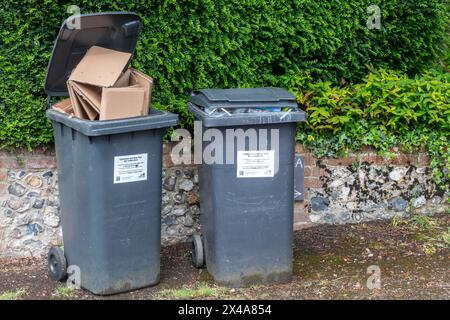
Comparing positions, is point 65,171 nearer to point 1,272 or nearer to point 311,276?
point 1,272

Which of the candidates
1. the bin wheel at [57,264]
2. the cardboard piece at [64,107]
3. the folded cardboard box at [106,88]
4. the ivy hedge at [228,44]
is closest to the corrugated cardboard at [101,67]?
the folded cardboard box at [106,88]

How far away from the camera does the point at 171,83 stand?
699 centimetres

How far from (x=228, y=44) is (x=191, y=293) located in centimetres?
219

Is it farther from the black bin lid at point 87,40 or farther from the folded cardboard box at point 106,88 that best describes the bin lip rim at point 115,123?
the black bin lid at point 87,40

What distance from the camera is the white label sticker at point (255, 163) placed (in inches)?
237

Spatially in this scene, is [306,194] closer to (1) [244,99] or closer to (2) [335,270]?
(2) [335,270]

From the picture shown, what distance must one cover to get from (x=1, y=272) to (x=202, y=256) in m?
1.63

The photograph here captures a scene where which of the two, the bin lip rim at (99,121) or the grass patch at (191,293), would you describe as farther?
the grass patch at (191,293)

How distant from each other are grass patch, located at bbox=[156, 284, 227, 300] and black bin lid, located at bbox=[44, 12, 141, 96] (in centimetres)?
172

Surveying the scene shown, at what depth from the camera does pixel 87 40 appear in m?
6.15

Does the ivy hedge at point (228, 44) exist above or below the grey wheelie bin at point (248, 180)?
above

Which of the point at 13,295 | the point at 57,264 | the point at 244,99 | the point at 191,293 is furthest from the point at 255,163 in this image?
the point at 13,295

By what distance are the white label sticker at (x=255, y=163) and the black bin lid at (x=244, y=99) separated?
351 millimetres

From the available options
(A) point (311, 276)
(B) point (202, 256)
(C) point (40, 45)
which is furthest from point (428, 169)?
(C) point (40, 45)
